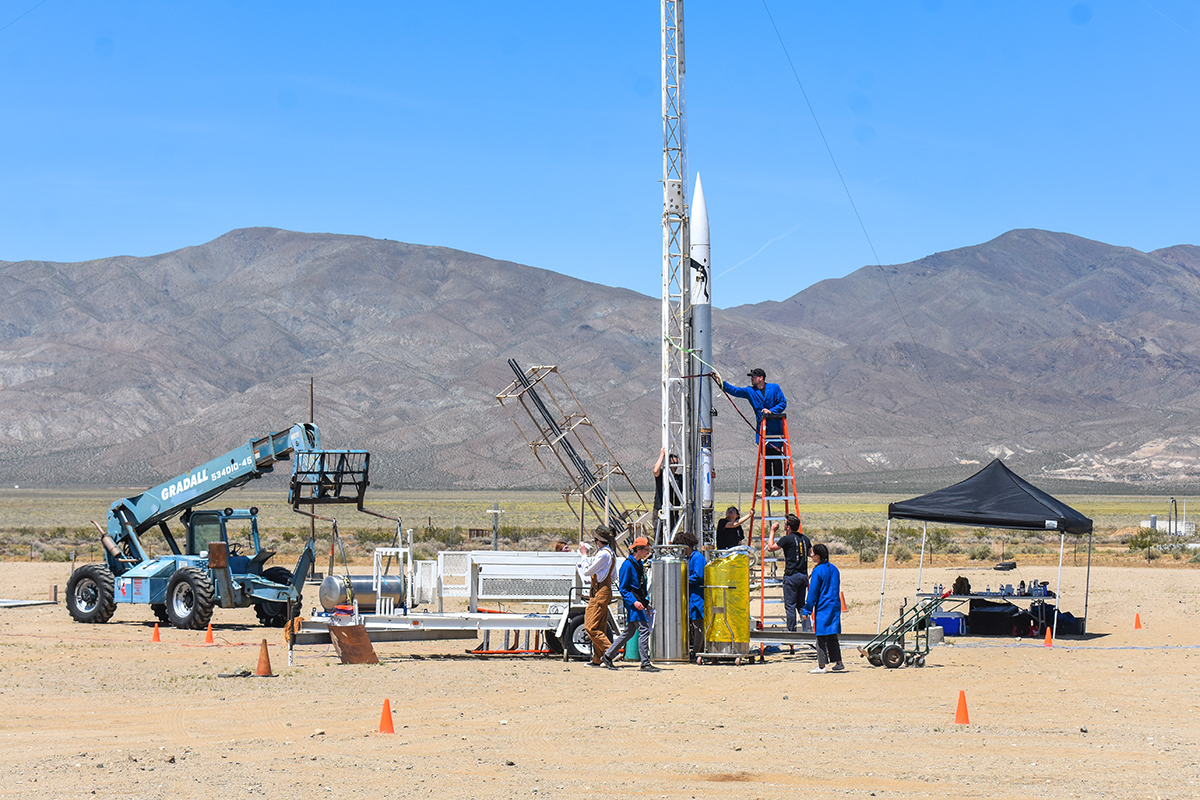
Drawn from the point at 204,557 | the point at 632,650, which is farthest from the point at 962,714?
the point at 204,557

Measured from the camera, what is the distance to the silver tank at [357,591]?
54.2 ft

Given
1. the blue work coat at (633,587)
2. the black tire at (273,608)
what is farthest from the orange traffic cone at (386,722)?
the black tire at (273,608)

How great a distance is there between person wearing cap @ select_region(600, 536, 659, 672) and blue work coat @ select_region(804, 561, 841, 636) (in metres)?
1.83

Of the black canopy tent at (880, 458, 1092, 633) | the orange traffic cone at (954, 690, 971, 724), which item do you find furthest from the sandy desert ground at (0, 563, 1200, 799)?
the black canopy tent at (880, 458, 1092, 633)

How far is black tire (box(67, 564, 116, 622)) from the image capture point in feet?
66.5

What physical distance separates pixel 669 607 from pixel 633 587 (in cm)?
90

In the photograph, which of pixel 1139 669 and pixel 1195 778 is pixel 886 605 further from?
pixel 1195 778

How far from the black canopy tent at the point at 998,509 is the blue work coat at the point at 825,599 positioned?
2461 millimetres

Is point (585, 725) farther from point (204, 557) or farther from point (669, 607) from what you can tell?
point (204, 557)

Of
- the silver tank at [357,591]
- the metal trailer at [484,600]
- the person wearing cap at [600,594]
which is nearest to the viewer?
the person wearing cap at [600,594]

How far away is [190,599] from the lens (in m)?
19.4

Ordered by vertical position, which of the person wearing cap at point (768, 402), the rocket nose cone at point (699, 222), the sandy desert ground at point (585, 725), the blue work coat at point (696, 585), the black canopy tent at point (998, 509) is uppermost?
the rocket nose cone at point (699, 222)

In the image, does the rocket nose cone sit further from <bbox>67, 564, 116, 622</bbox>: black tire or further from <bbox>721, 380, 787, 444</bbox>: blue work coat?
<bbox>67, 564, 116, 622</bbox>: black tire

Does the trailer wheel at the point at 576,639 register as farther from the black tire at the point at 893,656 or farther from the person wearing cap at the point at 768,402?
the person wearing cap at the point at 768,402
